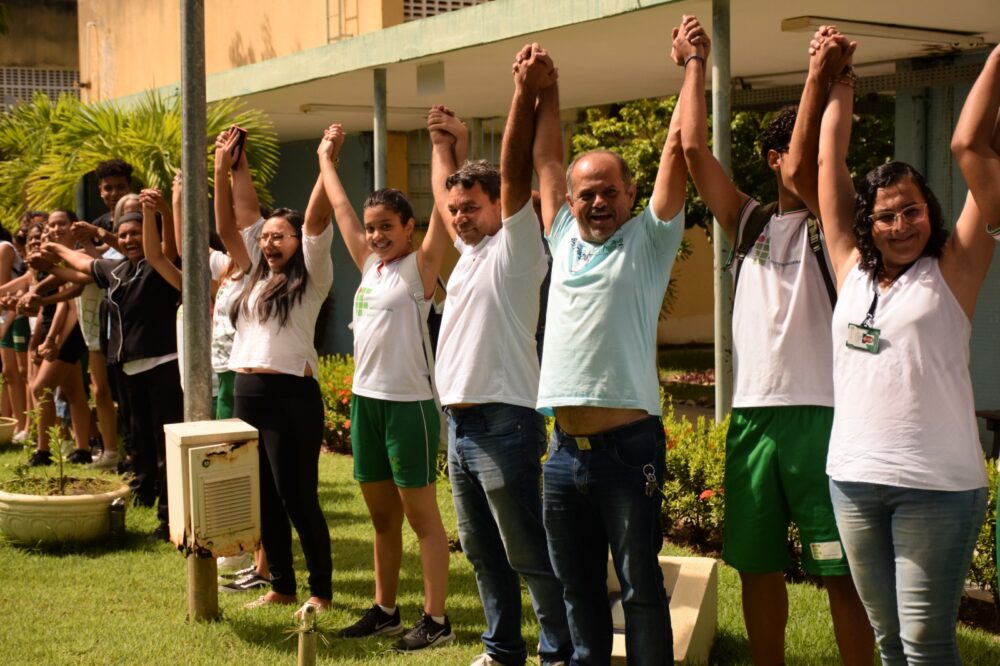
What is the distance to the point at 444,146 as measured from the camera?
17.7ft

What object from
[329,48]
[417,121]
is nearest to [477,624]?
[329,48]

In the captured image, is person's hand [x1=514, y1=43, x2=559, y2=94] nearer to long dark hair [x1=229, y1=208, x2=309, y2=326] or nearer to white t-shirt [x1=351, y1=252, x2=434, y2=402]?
white t-shirt [x1=351, y1=252, x2=434, y2=402]

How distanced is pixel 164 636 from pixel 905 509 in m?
3.55

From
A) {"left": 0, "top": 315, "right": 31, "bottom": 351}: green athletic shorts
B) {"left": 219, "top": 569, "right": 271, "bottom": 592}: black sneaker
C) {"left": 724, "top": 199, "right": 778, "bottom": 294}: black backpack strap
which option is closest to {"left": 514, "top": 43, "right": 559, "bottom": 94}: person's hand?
{"left": 724, "top": 199, "right": 778, "bottom": 294}: black backpack strap

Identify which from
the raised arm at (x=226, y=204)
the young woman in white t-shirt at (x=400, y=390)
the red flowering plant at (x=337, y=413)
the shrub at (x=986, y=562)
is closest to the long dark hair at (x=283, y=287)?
the raised arm at (x=226, y=204)

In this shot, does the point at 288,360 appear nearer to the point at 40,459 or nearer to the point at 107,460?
the point at 107,460

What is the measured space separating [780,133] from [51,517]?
16.7 ft

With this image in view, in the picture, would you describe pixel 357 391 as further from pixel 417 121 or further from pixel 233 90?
pixel 417 121

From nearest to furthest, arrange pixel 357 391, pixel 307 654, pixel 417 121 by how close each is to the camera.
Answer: pixel 307 654
pixel 357 391
pixel 417 121

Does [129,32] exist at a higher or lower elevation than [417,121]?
higher

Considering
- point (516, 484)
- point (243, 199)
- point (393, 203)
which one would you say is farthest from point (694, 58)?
point (243, 199)

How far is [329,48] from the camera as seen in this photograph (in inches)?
434

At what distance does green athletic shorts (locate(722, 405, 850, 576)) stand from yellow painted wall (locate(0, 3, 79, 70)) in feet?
87.4

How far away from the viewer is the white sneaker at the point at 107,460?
10305 mm
